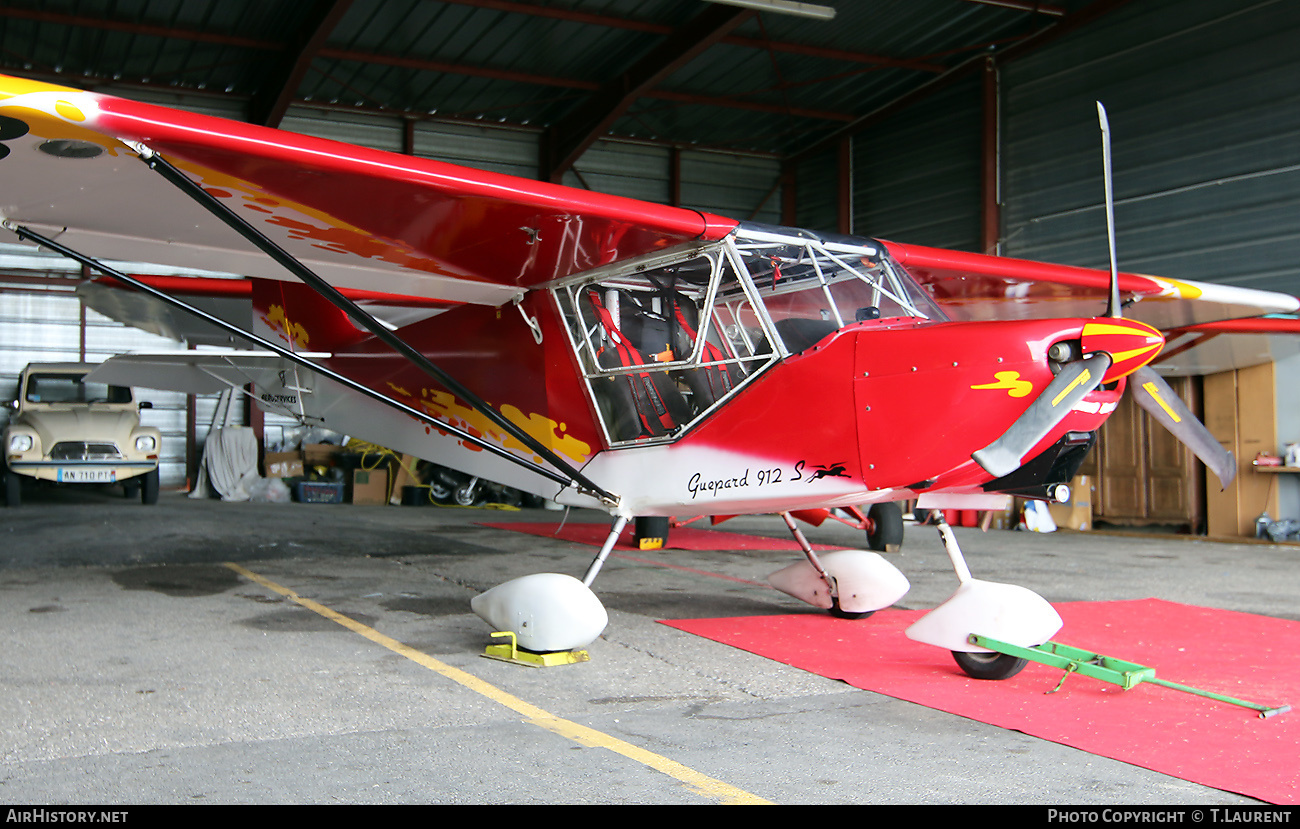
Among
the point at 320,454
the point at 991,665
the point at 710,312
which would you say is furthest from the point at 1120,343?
the point at 320,454

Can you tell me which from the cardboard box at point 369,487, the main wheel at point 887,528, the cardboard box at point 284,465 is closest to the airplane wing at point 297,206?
the main wheel at point 887,528

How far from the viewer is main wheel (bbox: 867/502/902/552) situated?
9320 mm

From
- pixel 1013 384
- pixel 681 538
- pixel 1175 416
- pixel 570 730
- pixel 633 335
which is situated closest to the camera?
pixel 570 730

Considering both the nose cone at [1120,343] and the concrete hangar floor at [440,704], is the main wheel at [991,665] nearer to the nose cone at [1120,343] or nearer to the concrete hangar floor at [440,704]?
the concrete hangar floor at [440,704]

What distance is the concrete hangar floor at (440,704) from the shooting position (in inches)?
104

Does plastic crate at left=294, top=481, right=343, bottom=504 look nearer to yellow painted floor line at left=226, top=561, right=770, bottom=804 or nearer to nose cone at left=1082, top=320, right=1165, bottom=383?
yellow painted floor line at left=226, top=561, right=770, bottom=804

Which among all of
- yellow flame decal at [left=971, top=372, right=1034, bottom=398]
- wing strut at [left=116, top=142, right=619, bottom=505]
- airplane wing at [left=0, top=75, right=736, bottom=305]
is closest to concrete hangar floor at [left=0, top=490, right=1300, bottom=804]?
wing strut at [left=116, top=142, right=619, bottom=505]

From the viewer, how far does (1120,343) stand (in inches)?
141

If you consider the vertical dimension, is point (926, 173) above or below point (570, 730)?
above

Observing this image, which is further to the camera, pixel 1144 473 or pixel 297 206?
pixel 1144 473

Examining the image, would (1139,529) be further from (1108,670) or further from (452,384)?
(452,384)

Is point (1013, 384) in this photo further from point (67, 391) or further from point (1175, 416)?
point (67, 391)

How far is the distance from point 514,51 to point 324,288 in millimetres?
12819

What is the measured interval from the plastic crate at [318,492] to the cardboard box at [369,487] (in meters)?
0.28
